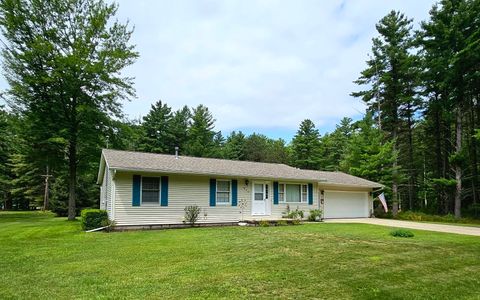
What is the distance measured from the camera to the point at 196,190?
14.7 metres

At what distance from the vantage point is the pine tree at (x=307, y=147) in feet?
133

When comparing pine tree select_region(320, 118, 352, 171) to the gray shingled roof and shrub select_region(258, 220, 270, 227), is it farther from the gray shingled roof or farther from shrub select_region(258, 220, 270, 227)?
shrub select_region(258, 220, 270, 227)

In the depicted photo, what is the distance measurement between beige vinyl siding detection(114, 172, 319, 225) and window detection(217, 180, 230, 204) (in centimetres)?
30

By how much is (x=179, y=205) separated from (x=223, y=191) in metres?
2.39

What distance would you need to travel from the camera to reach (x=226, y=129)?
169 feet

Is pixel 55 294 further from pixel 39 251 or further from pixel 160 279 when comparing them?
pixel 39 251

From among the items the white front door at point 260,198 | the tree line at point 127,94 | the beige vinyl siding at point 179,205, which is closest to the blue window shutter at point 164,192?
the beige vinyl siding at point 179,205

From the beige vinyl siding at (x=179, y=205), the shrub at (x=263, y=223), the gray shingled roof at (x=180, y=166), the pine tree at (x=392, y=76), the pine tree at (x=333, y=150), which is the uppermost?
the pine tree at (x=392, y=76)

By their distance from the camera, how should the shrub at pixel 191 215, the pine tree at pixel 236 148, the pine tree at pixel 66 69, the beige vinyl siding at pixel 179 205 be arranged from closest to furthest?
1. the beige vinyl siding at pixel 179 205
2. the shrub at pixel 191 215
3. the pine tree at pixel 66 69
4. the pine tree at pixel 236 148

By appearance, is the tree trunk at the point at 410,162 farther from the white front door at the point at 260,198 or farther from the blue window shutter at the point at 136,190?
the blue window shutter at the point at 136,190

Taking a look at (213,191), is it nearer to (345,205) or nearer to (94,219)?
(94,219)

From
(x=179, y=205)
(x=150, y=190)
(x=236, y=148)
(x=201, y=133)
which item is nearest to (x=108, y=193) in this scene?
(x=150, y=190)

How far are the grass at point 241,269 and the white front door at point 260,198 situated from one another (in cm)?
687

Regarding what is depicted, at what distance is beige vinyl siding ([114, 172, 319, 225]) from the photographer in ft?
42.7
